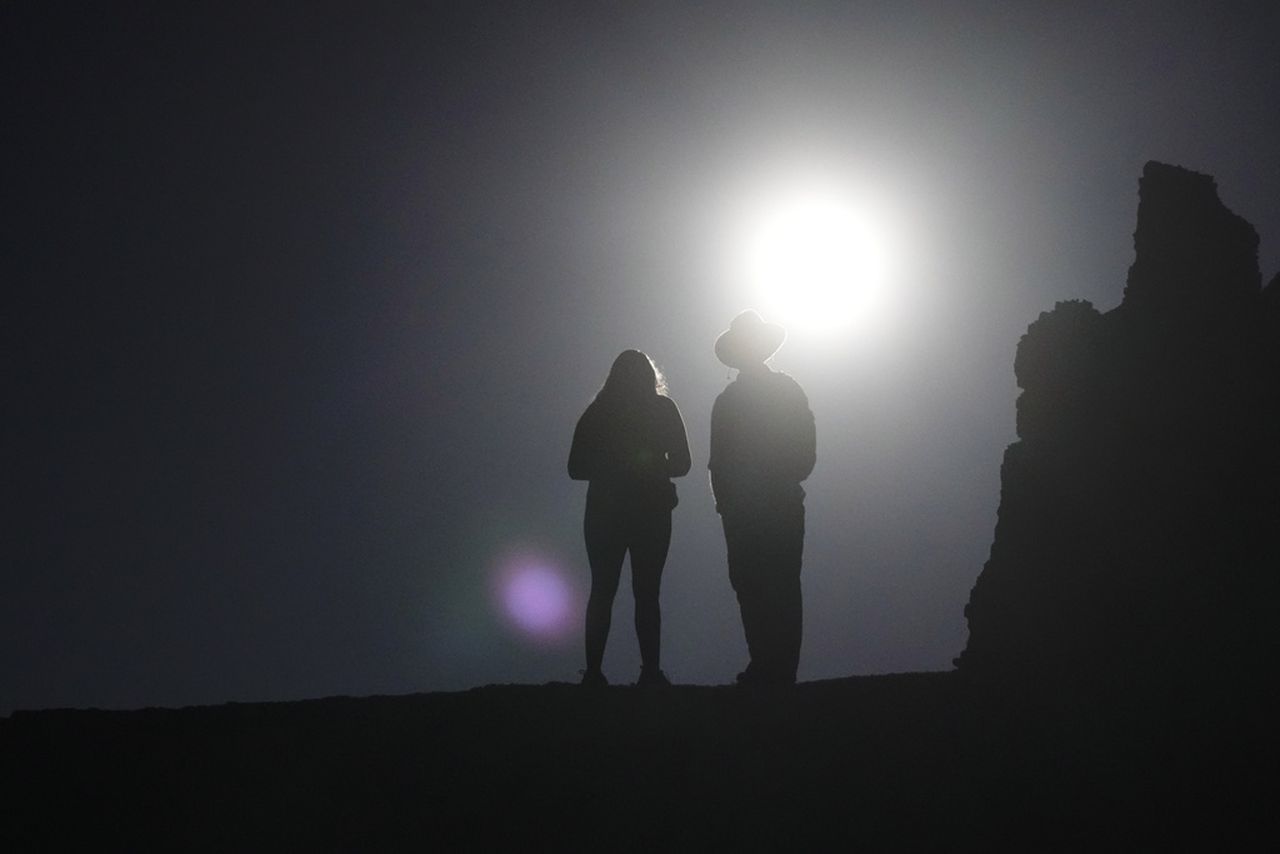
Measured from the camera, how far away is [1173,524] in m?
15.7

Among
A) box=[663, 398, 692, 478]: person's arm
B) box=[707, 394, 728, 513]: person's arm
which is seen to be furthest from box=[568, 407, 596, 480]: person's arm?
box=[707, 394, 728, 513]: person's arm

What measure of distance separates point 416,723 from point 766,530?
3226 millimetres

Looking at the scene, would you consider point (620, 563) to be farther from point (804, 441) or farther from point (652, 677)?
point (804, 441)

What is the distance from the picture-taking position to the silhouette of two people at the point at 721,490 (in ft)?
24.3

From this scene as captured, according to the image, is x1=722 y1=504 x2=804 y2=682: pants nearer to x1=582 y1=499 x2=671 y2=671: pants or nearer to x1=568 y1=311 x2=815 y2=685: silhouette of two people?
x1=568 y1=311 x2=815 y2=685: silhouette of two people

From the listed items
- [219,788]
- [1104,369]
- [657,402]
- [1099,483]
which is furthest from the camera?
[1104,369]

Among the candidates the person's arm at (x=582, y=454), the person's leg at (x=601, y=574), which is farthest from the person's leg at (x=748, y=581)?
the person's arm at (x=582, y=454)

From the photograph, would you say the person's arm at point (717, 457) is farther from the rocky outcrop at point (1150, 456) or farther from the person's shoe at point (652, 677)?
the rocky outcrop at point (1150, 456)

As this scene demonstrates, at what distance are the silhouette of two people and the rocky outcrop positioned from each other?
502cm

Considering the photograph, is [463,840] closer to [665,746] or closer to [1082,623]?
[665,746]

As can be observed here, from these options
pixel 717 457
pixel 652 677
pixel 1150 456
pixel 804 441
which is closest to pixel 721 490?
pixel 717 457

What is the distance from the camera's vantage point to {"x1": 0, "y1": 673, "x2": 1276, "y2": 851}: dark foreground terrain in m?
5.02

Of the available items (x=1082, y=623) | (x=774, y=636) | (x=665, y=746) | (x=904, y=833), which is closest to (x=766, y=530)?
(x=774, y=636)

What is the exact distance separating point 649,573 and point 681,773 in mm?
2193
